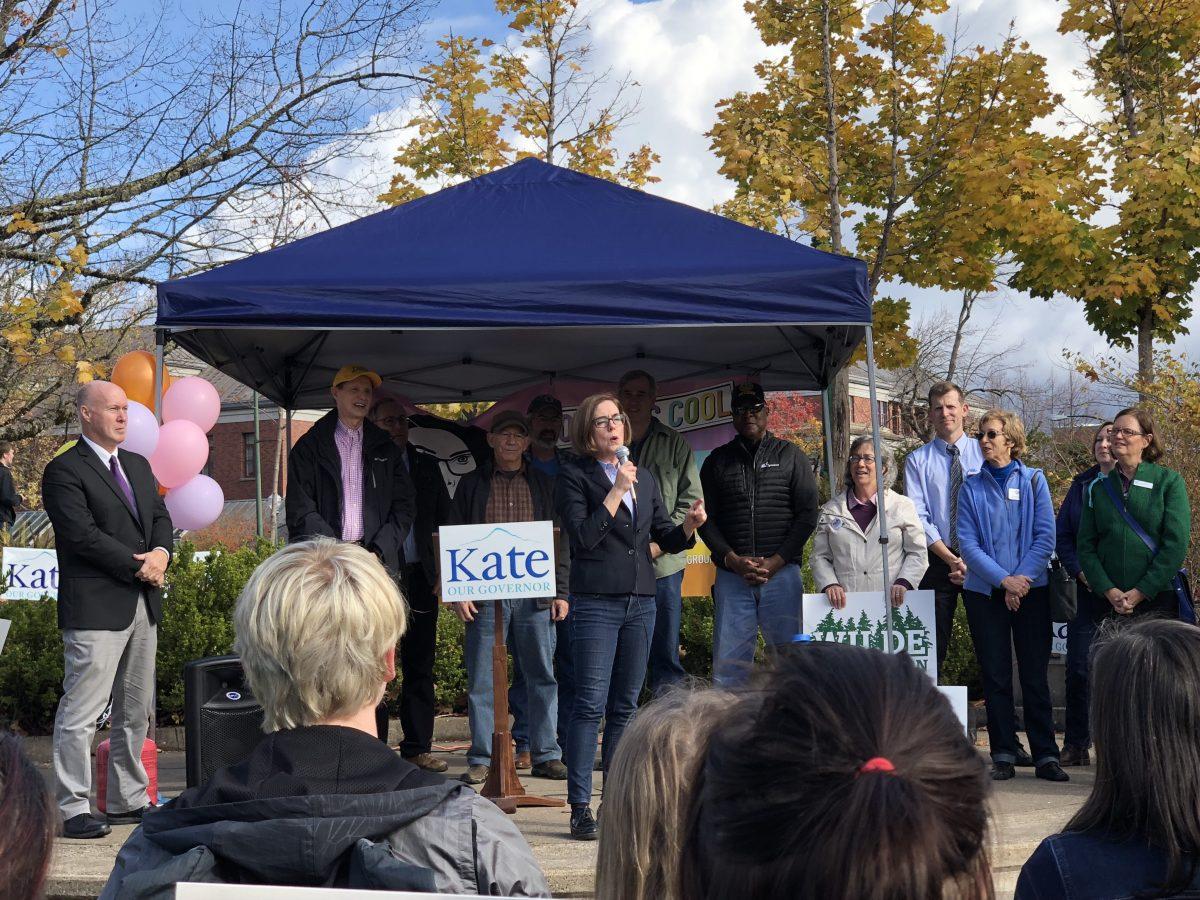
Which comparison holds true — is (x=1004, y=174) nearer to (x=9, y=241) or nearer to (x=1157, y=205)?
(x=1157, y=205)

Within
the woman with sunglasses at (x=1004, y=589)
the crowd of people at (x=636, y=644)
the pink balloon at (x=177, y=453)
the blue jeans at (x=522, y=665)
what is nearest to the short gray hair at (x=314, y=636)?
the crowd of people at (x=636, y=644)

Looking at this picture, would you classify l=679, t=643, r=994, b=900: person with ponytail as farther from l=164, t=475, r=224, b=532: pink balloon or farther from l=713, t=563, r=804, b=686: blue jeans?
l=164, t=475, r=224, b=532: pink balloon

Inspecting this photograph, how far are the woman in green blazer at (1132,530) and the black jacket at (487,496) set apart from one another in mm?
2982

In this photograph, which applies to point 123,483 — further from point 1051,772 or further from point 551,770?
point 1051,772

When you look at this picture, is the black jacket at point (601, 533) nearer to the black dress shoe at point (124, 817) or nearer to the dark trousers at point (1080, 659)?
the black dress shoe at point (124, 817)

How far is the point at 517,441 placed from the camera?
7.25 m

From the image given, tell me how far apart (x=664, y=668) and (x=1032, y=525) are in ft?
7.59

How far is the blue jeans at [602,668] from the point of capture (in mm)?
5899

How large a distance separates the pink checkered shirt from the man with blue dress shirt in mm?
3273

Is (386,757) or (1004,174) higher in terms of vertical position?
(1004,174)

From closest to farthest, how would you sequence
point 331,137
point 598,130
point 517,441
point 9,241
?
point 517,441 → point 9,241 → point 331,137 → point 598,130

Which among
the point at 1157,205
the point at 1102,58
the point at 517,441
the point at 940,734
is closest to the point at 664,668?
the point at 517,441

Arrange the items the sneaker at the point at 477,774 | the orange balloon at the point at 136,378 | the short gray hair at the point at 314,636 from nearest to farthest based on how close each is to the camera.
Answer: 1. the short gray hair at the point at 314,636
2. the sneaker at the point at 477,774
3. the orange balloon at the point at 136,378

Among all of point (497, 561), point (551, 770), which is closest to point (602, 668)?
point (497, 561)
